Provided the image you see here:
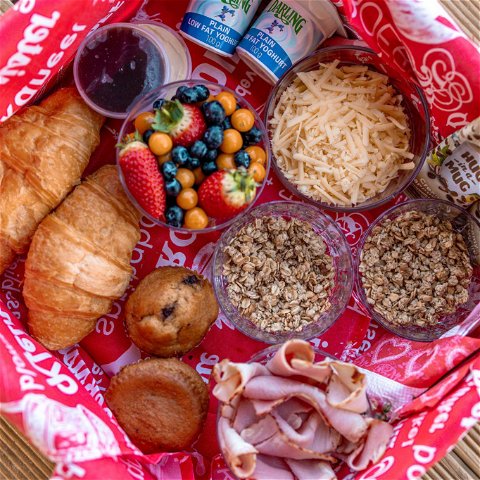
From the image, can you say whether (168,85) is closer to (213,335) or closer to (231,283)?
(231,283)

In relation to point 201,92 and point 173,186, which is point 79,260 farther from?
point 201,92

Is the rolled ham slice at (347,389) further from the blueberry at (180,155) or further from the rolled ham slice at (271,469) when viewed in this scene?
the blueberry at (180,155)

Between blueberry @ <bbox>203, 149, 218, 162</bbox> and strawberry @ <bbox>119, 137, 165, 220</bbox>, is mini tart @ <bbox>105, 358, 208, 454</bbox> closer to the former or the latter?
strawberry @ <bbox>119, 137, 165, 220</bbox>

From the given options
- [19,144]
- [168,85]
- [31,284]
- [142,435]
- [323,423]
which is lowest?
[142,435]

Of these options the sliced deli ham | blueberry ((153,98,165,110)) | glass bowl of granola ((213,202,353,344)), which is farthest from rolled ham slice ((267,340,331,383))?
blueberry ((153,98,165,110))

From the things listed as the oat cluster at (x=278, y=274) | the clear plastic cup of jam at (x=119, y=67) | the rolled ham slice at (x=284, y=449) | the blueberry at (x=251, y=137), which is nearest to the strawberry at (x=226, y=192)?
the blueberry at (x=251, y=137)

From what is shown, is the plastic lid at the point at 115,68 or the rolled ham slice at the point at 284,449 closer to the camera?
the rolled ham slice at the point at 284,449

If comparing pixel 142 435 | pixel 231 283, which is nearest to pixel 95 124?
pixel 231 283
